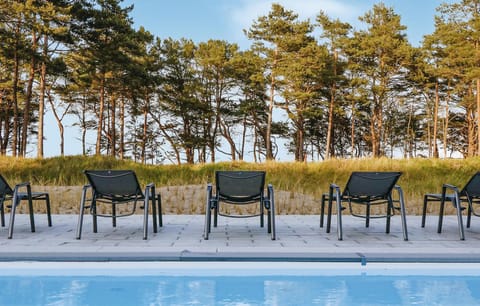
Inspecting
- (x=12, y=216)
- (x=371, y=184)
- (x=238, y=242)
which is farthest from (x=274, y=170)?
(x=12, y=216)

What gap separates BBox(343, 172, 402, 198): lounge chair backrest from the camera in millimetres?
4996

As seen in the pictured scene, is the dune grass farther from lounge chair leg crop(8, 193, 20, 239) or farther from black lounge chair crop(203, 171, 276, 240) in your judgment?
lounge chair leg crop(8, 193, 20, 239)

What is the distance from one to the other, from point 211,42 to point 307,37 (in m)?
6.97

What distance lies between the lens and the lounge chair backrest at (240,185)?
498 centimetres

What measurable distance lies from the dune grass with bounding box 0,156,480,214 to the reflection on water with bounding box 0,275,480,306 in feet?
25.2

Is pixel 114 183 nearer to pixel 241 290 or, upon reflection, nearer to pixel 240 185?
pixel 240 185

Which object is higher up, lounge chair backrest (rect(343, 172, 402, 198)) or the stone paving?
lounge chair backrest (rect(343, 172, 402, 198))

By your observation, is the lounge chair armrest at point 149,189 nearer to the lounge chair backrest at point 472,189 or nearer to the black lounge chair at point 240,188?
the black lounge chair at point 240,188

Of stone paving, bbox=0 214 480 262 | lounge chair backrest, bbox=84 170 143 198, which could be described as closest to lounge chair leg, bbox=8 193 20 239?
stone paving, bbox=0 214 480 262

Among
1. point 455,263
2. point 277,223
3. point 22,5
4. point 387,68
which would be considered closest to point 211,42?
point 387,68

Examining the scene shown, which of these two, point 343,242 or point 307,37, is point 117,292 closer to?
point 343,242

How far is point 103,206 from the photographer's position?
27.7ft

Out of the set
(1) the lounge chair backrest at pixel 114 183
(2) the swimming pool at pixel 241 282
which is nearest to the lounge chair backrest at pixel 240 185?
(1) the lounge chair backrest at pixel 114 183

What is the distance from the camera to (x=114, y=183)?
4.93 metres
